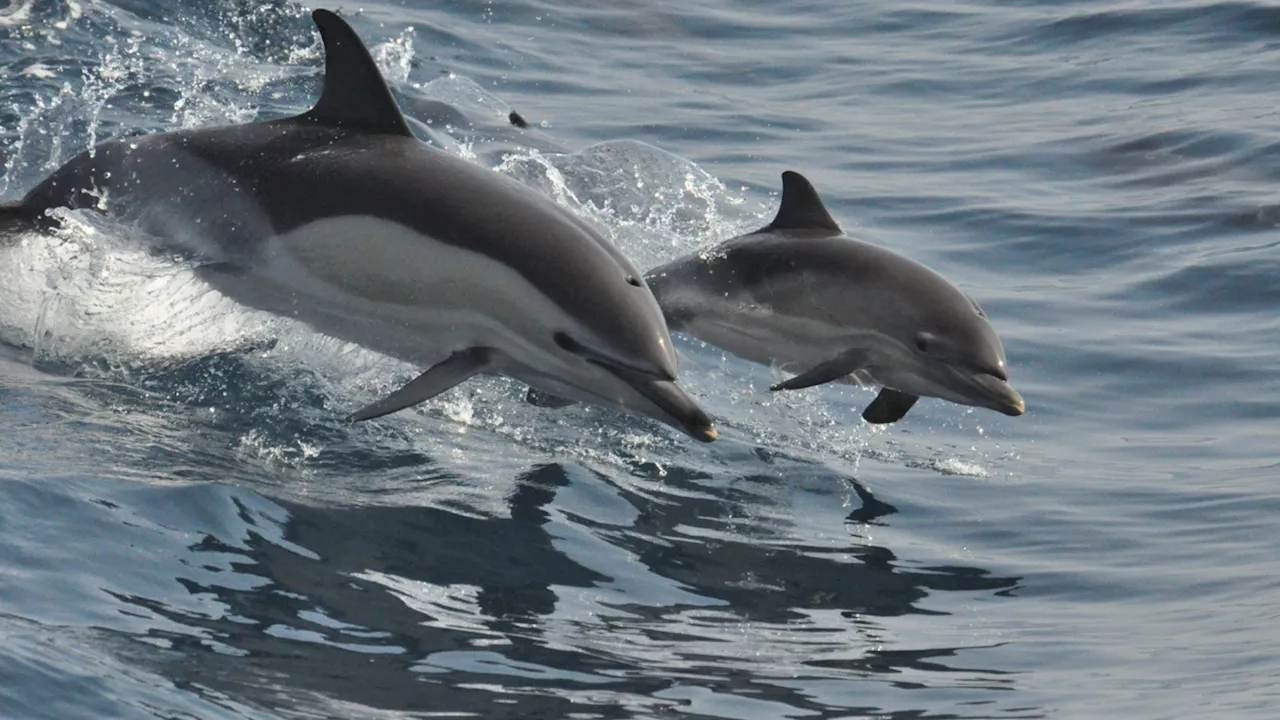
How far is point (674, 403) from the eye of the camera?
5.80 m

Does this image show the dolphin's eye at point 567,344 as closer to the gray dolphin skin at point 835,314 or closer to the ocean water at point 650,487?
the ocean water at point 650,487

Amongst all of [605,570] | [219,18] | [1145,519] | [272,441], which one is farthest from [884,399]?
[219,18]

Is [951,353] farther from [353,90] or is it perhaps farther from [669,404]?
[353,90]

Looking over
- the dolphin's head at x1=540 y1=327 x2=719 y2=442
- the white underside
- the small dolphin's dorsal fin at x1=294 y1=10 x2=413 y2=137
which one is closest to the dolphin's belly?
the white underside

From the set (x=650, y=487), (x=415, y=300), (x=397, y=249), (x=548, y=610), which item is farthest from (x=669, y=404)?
(x=650, y=487)

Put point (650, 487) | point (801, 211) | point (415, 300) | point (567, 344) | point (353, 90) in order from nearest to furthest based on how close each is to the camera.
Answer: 1. point (567, 344)
2. point (415, 300)
3. point (353, 90)
4. point (650, 487)
5. point (801, 211)

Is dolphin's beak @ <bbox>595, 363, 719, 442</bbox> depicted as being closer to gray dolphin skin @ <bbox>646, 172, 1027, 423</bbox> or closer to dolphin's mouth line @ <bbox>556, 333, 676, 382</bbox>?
dolphin's mouth line @ <bbox>556, 333, 676, 382</bbox>

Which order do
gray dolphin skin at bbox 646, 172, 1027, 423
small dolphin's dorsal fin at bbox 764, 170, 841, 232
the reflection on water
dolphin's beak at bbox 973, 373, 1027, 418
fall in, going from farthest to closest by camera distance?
small dolphin's dorsal fin at bbox 764, 170, 841, 232 < gray dolphin skin at bbox 646, 172, 1027, 423 < dolphin's beak at bbox 973, 373, 1027, 418 < the reflection on water

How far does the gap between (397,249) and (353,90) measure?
0.75 m

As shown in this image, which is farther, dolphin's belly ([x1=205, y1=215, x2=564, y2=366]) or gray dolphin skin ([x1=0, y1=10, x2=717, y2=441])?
dolphin's belly ([x1=205, y1=215, x2=564, y2=366])

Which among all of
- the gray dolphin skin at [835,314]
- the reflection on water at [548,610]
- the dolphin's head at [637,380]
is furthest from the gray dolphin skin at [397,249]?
the gray dolphin skin at [835,314]

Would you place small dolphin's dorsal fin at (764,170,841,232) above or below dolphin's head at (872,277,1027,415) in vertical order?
above

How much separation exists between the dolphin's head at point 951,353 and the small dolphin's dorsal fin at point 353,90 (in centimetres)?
224

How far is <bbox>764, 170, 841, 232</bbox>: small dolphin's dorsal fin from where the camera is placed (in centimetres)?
792
